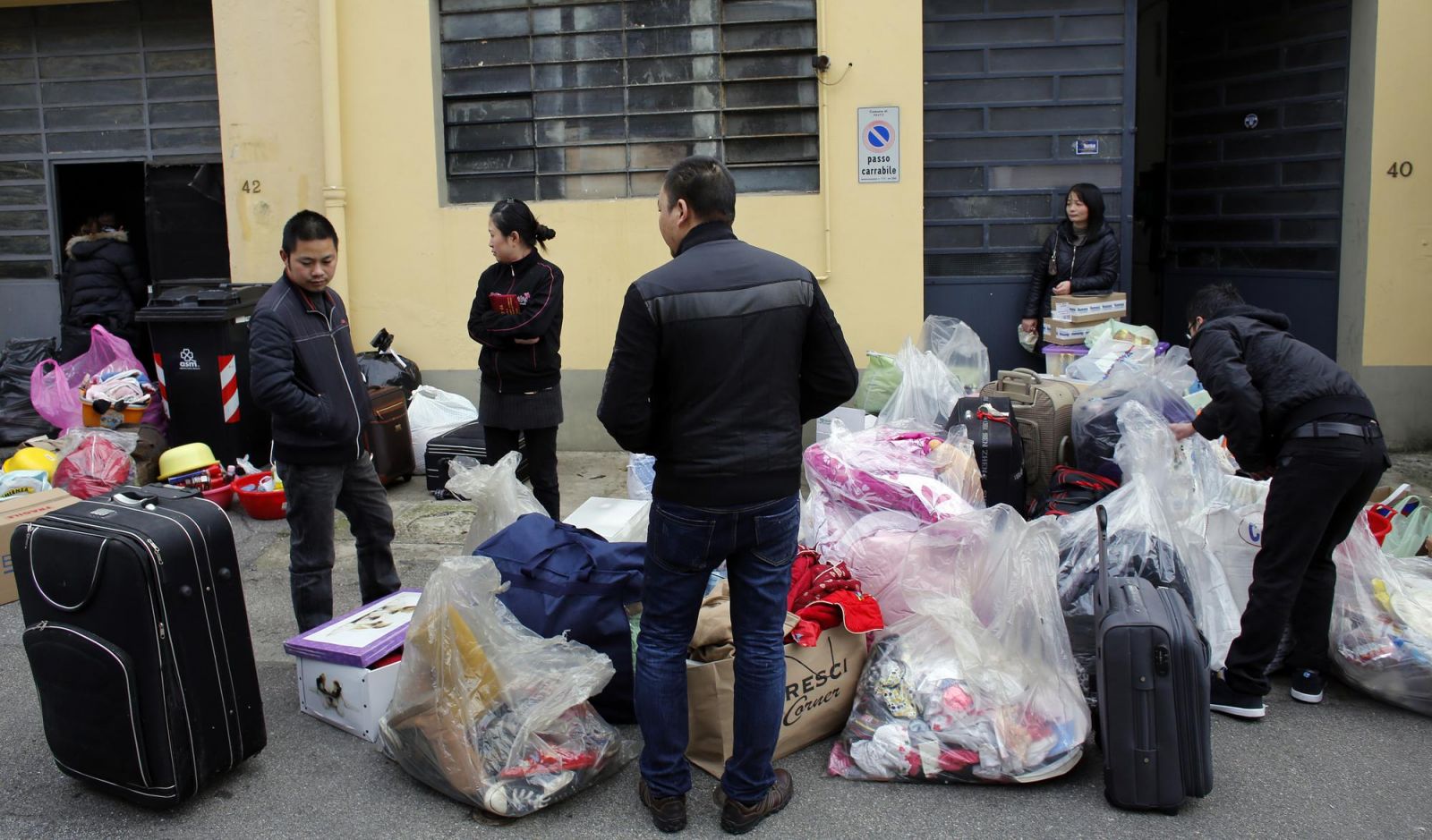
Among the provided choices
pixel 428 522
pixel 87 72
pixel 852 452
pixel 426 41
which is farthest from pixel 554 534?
pixel 87 72

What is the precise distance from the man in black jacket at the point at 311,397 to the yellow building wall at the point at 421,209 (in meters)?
3.23

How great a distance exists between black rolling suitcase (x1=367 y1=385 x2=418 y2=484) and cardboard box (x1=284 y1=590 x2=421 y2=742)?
2749mm

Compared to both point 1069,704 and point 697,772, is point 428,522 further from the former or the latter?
point 1069,704

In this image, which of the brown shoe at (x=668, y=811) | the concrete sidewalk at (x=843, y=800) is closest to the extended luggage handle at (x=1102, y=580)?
the concrete sidewalk at (x=843, y=800)

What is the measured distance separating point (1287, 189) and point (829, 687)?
5568 millimetres

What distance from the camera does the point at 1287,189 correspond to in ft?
24.8

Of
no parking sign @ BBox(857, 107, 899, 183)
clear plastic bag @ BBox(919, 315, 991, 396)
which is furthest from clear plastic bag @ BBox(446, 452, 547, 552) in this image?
no parking sign @ BBox(857, 107, 899, 183)

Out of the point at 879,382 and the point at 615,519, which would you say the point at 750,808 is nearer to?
the point at 615,519

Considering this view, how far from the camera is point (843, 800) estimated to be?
11.3ft

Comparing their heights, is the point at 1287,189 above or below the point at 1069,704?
above

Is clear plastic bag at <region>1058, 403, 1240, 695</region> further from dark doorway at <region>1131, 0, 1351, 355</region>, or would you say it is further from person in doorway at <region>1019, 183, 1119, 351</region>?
dark doorway at <region>1131, 0, 1351, 355</region>

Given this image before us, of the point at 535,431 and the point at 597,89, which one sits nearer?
the point at 535,431

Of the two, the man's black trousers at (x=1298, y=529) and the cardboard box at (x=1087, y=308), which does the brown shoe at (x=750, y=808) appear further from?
the cardboard box at (x=1087, y=308)

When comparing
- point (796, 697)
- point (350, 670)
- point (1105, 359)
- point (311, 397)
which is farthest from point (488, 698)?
point (1105, 359)
